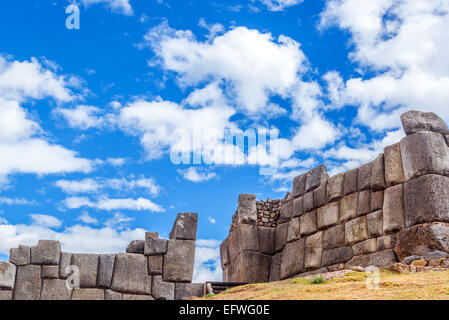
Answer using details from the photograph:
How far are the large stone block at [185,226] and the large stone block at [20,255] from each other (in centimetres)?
316

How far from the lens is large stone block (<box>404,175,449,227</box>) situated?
1095 cm

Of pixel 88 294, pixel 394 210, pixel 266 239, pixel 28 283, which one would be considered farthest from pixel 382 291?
pixel 266 239

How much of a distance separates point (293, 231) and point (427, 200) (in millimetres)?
4814

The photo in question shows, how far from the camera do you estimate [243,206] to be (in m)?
15.9

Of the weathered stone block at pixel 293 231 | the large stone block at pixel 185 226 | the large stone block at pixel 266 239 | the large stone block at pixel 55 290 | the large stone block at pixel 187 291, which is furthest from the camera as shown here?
the large stone block at pixel 266 239

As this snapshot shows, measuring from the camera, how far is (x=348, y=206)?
1330 cm

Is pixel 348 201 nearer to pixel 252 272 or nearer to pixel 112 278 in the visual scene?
pixel 252 272

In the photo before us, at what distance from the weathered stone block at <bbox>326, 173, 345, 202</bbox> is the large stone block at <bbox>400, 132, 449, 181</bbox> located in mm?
2217

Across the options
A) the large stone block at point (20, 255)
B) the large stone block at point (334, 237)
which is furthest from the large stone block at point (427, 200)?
the large stone block at point (20, 255)

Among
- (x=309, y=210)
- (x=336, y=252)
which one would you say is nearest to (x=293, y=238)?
(x=309, y=210)

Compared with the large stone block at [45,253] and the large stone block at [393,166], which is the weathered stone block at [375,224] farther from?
the large stone block at [45,253]

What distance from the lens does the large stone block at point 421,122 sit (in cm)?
1200

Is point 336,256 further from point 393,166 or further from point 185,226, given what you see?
point 185,226
